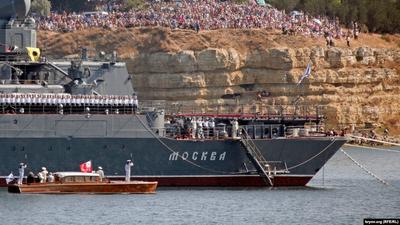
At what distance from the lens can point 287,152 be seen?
79.6 m

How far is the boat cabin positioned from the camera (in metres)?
73.2

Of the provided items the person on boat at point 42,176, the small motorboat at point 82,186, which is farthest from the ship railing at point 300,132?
the person on boat at point 42,176

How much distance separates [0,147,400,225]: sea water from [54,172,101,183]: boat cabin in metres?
1.38

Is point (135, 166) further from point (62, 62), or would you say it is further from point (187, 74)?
point (187, 74)

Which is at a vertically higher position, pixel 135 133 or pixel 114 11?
pixel 114 11

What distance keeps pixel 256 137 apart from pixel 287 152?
1.79 metres

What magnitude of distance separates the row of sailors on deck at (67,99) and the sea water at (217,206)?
15.3 feet

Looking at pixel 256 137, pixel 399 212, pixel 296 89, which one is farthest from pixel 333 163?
pixel 399 212

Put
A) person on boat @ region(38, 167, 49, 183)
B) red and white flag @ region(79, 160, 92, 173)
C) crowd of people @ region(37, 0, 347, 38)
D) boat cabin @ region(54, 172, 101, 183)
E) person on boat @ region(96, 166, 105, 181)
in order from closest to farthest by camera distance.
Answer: person on boat @ region(38, 167, 49, 183)
boat cabin @ region(54, 172, 101, 183)
person on boat @ region(96, 166, 105, 181)
red and white flag @ region(79, 160, 92, 173)
crowd of people @ region(37, 0, 347, 38)

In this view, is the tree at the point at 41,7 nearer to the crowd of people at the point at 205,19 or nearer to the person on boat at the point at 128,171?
the crowd of people at the point at 205,19

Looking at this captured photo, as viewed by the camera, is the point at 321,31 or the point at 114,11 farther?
the point at 114,11

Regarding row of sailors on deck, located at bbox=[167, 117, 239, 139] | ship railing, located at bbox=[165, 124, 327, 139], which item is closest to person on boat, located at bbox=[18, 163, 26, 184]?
ship railing, located at bbox=[165, 124, 327, 139]

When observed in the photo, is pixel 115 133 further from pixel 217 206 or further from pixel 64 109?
pixel 217 206

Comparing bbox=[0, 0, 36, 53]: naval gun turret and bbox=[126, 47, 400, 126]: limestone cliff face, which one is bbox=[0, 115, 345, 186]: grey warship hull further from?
bbox=[126, 47, 400, 126]: limestone cliff face
